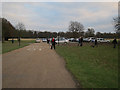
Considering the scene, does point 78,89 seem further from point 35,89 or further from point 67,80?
point 35,89

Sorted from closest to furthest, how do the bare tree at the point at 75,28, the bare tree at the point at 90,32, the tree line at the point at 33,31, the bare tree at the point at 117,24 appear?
the bare tree at the point at 117,24, the tree line at the point at 33,31, the bare tree at the point at 75,28, the bare tree at the point at 90,32

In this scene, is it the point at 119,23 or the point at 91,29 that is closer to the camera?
the point at 119,23

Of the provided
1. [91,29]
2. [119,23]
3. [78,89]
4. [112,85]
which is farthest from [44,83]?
[91,29]

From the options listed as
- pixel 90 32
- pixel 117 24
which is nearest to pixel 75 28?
pixel 90 32

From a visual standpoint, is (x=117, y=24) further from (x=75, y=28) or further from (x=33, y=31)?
(x=33, y=31)

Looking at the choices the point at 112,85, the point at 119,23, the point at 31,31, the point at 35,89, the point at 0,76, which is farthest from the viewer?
the point at 31,31

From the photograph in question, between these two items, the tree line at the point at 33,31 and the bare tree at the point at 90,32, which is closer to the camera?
the tree line at the point at 33,31

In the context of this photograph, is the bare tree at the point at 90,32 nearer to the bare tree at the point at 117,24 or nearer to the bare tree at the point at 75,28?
the bare tree at the point at 75,28

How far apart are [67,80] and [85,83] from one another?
0.79 m

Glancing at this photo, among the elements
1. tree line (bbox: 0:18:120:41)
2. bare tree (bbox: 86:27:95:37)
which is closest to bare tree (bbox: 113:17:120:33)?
tree line (bbox: 0:18:120:41)

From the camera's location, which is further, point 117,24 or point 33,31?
point 33,31

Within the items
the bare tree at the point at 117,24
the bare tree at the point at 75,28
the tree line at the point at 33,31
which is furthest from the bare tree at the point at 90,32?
the bare tree at the point at 117,24

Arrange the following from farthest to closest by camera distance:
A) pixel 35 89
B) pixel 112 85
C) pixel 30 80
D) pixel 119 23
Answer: pixel 119 23
pixel 30 80
pixel 112 85
pixel 35 89

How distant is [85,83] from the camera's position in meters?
4.55
